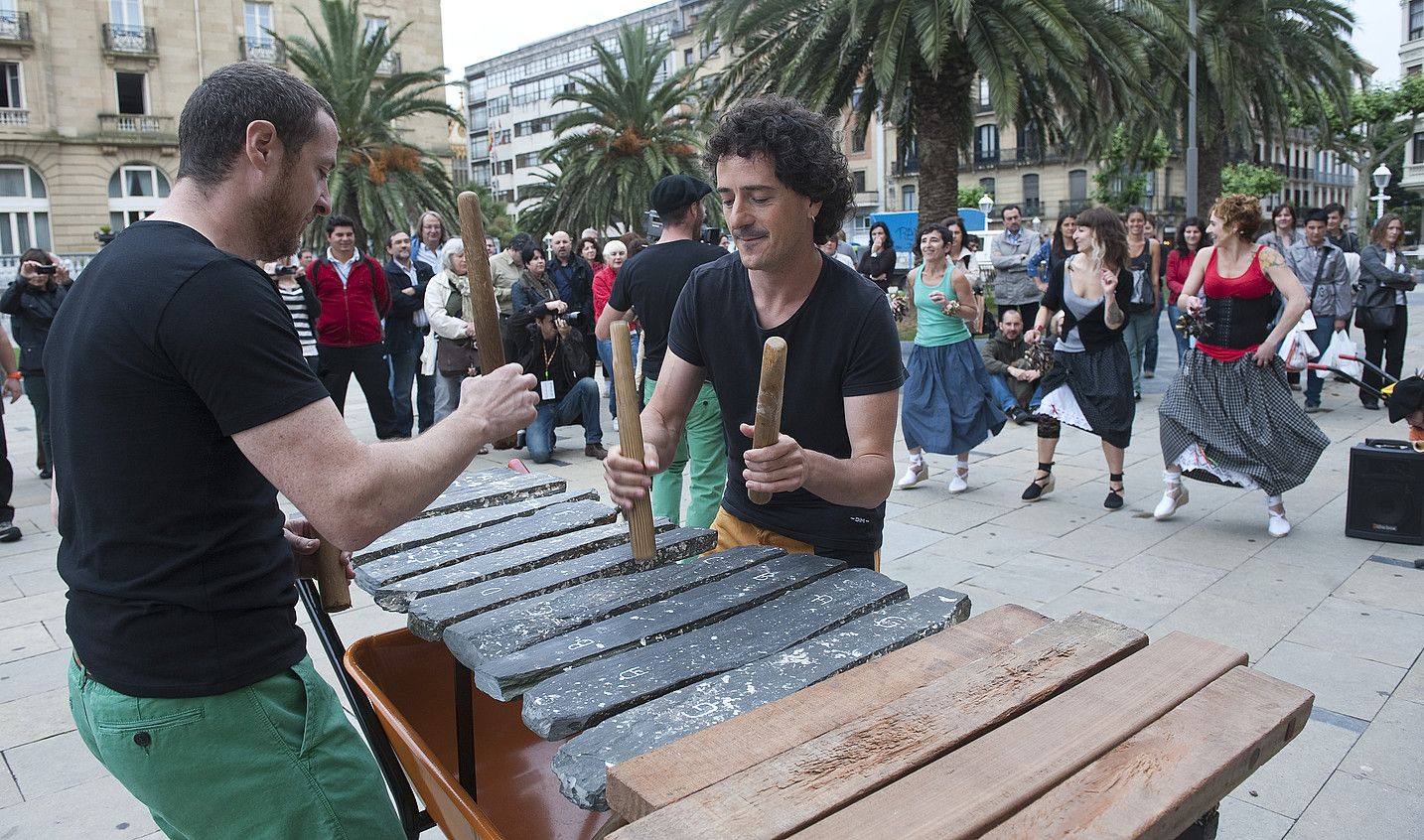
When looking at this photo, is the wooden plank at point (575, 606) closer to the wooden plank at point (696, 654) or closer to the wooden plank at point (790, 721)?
the wooden plank at point (696, 654)

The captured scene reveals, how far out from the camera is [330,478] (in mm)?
1548

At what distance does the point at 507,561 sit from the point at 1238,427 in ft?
15.0

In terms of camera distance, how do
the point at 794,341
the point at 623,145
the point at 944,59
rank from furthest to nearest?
the point at 623,145, the point at 944,59, the point at 794,341

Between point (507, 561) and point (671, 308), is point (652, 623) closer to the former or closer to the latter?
point (507, 561)

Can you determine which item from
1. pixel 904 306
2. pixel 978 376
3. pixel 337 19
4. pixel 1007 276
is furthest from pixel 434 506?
pixel 337 19

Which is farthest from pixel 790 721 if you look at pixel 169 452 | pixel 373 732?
pixel 373 732

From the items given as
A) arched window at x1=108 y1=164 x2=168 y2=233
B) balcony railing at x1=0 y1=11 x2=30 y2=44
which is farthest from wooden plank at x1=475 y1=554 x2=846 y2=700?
balcony railing at x1=0 y1=11 x2=30 y2=44

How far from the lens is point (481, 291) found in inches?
80.9

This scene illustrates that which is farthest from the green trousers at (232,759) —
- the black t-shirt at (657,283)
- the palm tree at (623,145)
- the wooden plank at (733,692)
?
the palm tree at (623,145)

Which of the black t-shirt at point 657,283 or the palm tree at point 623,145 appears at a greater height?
the palm tree at point 623,145

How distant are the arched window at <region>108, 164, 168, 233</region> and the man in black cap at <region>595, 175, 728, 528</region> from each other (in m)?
39.1

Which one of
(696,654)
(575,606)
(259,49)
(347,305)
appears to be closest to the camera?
(696,654)

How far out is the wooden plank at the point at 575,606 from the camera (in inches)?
79.4

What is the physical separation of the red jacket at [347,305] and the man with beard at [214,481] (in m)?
6.61
